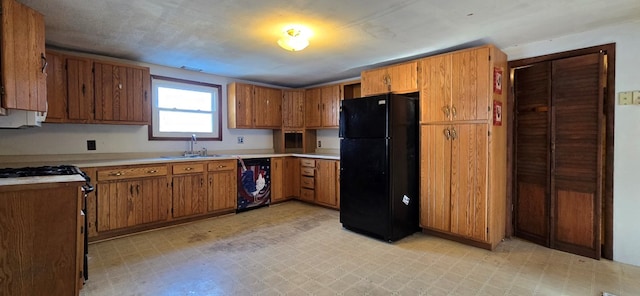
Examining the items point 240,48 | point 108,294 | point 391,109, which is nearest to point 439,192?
point 391,109

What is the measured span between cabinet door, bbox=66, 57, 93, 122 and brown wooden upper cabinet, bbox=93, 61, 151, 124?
6 cm

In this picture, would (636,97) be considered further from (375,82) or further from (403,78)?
(375,82)

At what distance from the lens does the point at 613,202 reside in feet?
8.82

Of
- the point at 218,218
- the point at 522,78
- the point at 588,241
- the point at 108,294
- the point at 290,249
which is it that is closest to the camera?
the point at 108,294

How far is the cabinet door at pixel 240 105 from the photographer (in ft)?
15.7

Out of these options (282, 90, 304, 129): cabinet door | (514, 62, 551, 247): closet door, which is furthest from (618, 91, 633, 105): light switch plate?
(282, 90, 304, 129): cabinet door

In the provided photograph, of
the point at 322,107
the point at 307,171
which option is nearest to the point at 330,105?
the point at 322,107

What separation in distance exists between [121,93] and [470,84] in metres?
4.09

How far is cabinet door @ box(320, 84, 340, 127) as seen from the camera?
16.1 feet

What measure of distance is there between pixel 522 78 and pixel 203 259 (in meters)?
3.85

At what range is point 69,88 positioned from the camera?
3.24 metres

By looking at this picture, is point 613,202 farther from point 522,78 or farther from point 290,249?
point 290,249

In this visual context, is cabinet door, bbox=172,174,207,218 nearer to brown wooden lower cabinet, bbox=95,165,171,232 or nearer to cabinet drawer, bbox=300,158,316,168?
brown wooden lower cabinet, bbox=95,165,171,232

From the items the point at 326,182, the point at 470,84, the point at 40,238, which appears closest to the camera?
the point at 40,238
